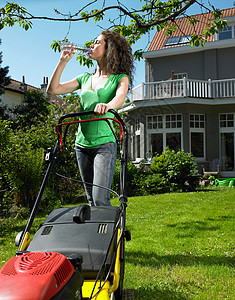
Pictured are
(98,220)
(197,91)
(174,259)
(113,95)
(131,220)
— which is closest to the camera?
(98,220)

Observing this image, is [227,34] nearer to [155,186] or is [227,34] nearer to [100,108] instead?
[155,186]

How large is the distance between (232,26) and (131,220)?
527 inches

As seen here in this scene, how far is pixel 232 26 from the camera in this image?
15.9 m

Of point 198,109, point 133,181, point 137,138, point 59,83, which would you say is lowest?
point 133,181

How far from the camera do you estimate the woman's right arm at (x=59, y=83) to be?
8.13ft

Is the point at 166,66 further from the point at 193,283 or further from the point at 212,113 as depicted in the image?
the point at 193,283

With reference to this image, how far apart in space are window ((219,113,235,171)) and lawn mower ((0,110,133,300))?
13400mm

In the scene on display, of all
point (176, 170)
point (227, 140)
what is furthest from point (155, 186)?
point (227, 140)

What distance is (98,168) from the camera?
2.44 meters

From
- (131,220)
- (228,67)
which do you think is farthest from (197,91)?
(131,220)

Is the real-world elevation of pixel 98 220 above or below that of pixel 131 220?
above

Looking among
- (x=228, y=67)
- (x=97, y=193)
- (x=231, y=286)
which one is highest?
(x=228, y=67)

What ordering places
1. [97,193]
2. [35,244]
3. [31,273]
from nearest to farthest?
[31,273], [35,244], [97,193]

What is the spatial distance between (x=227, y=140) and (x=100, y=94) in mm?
13312
